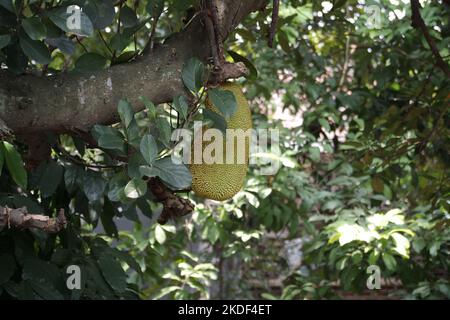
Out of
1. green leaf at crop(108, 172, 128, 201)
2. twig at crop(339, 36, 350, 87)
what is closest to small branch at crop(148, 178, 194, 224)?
green leaf at crop(108, 172, 128, 201)

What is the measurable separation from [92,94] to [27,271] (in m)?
0.50

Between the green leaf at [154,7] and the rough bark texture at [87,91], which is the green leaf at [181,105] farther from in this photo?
the green leaf at [154,7]

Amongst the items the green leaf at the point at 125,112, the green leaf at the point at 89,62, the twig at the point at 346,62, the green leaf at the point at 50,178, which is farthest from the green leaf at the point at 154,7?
the twig at the point at 346,62

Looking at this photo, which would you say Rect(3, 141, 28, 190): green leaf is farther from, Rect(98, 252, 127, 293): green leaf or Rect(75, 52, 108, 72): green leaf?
Rect(98, 252, 127, 293): green leaf

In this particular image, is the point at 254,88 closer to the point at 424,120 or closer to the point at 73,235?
the point at 424,120

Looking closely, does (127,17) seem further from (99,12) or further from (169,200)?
(169,200)

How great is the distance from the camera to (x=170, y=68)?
1104 millimetres

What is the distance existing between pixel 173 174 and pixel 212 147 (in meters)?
0.23

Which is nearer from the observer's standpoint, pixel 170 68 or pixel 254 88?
pixel 170 68

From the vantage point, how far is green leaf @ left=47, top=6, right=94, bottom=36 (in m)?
1.00

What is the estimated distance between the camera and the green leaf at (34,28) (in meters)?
1.01

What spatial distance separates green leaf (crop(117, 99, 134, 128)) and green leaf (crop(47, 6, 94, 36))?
108mm
